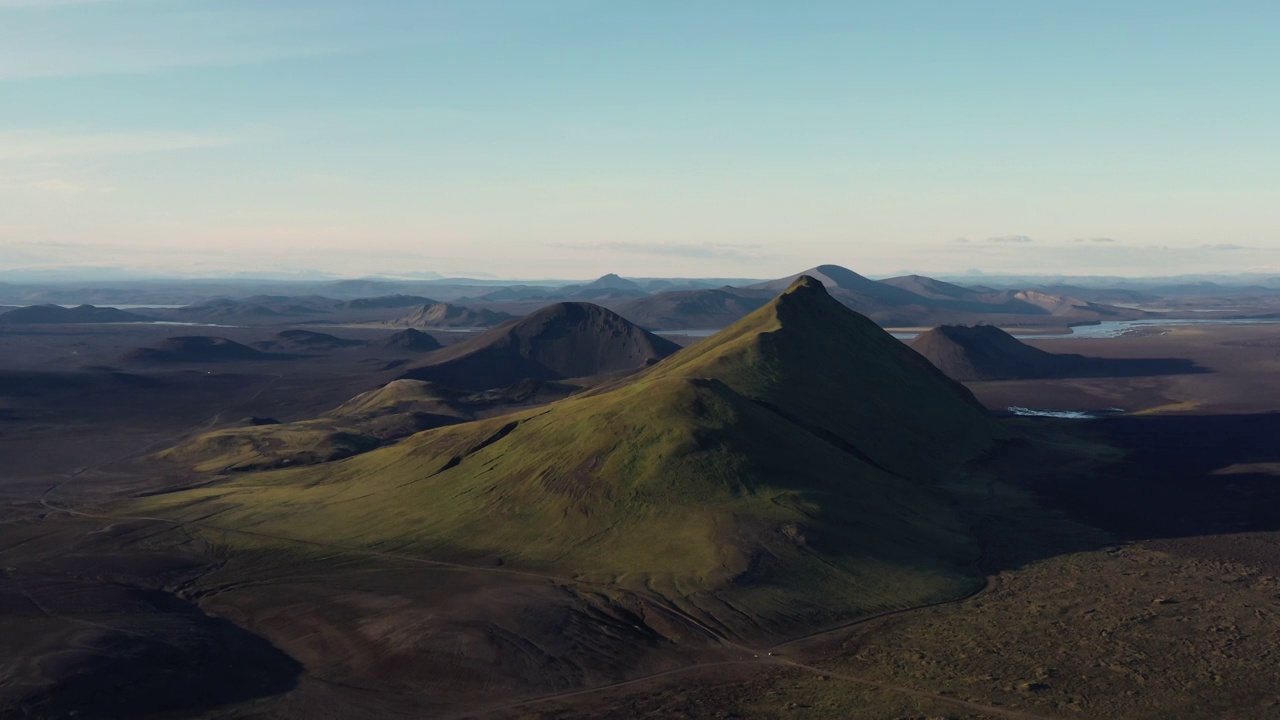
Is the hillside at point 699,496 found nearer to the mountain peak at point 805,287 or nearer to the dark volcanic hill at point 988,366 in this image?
the mountain peak at point 805,287

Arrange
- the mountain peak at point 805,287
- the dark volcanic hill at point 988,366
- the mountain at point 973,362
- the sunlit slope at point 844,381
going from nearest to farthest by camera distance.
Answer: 1. the sunlit slope at point 844,381
2. the mountain peak at point 805,287
3. the mountain at point 973,362
4. the dark volcanic hill at point 988,366

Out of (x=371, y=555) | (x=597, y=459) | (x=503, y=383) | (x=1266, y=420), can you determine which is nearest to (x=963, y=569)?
(x=597, y=459)

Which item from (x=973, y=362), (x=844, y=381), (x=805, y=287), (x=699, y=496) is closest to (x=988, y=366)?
(x=973, y=362)

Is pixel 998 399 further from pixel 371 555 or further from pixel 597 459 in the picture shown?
pixel 371 555

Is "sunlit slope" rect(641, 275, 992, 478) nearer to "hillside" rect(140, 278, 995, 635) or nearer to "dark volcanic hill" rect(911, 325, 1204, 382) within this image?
"hillside" rect(140, 278, 995, 635)

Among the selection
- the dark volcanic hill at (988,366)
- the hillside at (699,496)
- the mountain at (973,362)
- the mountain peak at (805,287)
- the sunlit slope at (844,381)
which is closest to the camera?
the hillside at (699,496)

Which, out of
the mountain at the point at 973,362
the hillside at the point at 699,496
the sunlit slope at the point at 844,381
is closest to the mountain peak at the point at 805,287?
the sunlit slope at the point at 844,381

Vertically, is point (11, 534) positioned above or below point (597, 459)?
below

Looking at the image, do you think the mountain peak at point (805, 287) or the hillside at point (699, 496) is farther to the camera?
the mountain peak at point (805, 287)

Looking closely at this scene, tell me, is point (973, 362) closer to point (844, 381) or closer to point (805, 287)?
point (805, 287)
